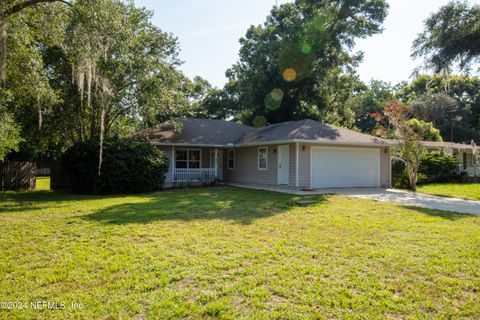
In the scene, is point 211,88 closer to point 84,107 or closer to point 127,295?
point 84,107

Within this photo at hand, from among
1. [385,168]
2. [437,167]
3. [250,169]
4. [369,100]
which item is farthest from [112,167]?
[369,100]

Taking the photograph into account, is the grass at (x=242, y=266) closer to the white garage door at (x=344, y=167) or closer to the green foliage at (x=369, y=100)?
the white garage door at (x=344, y=167)

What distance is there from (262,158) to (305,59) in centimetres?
836

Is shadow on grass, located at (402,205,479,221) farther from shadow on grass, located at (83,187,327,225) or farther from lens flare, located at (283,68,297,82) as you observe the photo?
lens flare, located at (283,68,297,82)

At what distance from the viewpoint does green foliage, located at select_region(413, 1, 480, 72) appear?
14.1 m

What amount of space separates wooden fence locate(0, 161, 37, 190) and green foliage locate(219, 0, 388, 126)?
49.4ft

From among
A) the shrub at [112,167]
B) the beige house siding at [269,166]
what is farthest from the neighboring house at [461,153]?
the shrub at [112,167]

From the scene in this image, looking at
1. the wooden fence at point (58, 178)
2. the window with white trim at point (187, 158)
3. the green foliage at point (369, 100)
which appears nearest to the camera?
the wooden fence at point (58, 178)

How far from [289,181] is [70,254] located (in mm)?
10931

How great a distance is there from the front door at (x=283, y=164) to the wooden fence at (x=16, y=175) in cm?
1235

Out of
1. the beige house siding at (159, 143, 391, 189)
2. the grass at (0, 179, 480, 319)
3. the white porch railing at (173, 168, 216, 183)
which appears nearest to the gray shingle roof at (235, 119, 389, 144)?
the beige house siding at (159, 143, 391, 189)

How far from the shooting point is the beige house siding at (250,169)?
15781mm


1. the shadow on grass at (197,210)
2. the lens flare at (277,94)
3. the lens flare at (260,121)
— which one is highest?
the lens flare at (277,94)

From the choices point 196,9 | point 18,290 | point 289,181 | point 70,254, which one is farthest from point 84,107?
point 18,290
